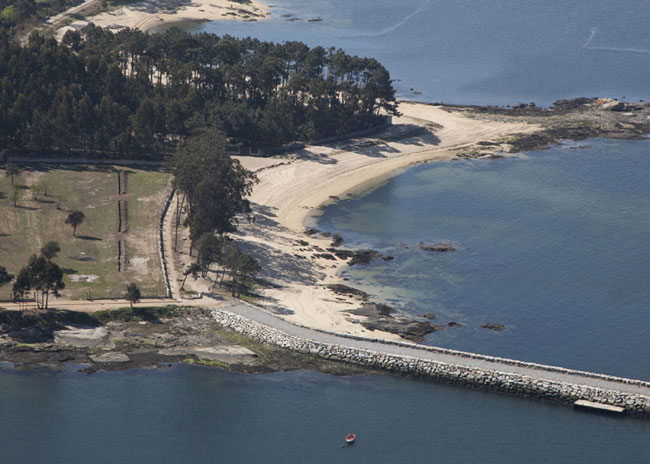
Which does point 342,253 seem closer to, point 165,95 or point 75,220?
point 75,220

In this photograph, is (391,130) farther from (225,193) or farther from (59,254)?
(59,254)

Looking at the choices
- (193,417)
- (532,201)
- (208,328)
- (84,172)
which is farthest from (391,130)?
(193,417)

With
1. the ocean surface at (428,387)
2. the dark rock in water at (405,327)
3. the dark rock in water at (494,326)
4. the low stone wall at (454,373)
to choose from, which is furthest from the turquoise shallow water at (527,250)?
the low stone wall at (454,373)

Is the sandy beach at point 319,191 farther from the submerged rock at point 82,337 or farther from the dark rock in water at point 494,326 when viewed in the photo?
the submerged rock at point 82,337

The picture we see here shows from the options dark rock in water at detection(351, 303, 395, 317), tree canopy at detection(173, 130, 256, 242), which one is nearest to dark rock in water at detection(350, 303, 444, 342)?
dark rock in water at detection(351, 303, 395, 317)

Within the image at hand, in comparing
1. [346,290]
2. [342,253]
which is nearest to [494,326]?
[346,290]

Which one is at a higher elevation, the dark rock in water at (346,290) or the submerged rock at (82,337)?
the dark rock in water at (346,290)

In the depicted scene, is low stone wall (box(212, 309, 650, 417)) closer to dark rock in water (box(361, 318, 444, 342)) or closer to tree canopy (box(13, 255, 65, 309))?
dark rock in water (box(361, 318, 444, 342))
